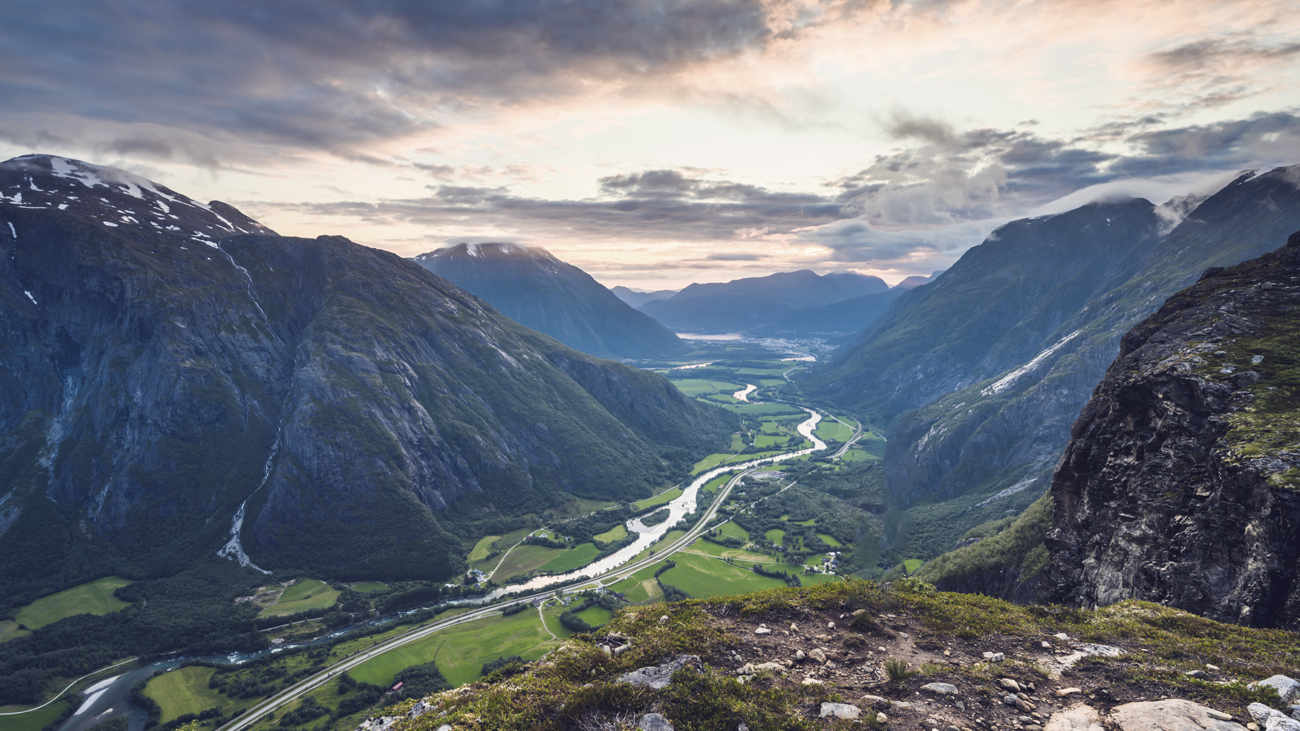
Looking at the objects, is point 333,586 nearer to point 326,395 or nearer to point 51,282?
point 326,395

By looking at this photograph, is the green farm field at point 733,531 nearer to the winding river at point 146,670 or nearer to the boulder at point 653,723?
the winding river at point 146,670

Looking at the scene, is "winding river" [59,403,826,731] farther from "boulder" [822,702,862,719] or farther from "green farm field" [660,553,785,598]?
"boulder" [822,702,862,719]

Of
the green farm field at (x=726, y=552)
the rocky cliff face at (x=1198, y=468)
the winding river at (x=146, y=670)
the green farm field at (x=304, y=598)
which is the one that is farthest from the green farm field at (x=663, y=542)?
the rocky cliff face at (x=1198, y=468)

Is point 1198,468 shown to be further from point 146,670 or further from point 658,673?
point 146,670

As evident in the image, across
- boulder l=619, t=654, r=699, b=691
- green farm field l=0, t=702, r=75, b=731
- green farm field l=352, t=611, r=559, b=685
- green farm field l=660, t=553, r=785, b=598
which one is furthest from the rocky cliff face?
green farm field l=0, t=702, r=75, b=731

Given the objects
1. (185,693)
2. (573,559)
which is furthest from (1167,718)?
(573,559)

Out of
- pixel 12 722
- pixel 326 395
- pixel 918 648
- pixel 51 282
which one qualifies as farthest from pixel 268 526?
pixel 918 648
